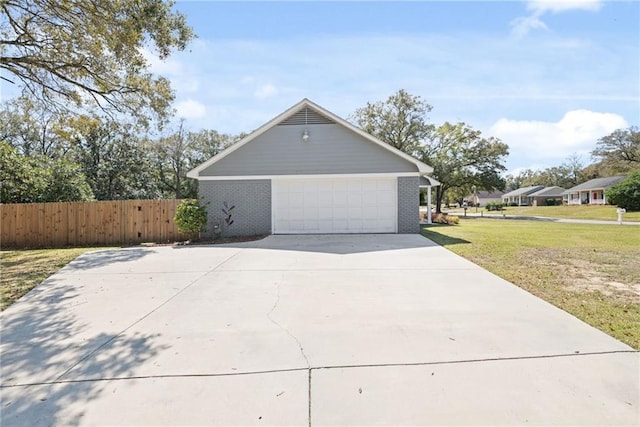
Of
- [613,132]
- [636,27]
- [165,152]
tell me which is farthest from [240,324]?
[613,132]

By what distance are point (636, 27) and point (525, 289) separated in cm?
718

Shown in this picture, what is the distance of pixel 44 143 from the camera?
89.1 ft

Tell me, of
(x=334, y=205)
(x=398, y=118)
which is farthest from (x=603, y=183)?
(x=334, y=205)

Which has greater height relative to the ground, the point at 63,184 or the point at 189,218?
the point at 63,184

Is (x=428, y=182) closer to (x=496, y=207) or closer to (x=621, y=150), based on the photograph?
(x=496, y=207)

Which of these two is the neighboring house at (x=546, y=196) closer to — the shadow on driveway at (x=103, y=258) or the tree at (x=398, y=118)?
the tree at (x=398, y=118)

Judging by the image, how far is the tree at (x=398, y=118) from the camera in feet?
97.9

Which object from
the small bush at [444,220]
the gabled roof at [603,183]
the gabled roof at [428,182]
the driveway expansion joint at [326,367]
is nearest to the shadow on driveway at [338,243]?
the driveway expansion joint at [326,367]

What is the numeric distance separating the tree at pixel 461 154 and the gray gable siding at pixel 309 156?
21.0m

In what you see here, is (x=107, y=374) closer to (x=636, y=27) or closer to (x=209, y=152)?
(x=636, y=27)

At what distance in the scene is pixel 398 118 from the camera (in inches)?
1184

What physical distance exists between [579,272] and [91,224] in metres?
15.7

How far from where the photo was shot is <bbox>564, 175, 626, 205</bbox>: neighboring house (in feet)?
148

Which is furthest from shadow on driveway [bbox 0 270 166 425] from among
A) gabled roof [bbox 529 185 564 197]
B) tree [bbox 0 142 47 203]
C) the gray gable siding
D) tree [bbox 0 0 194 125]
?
gabled roof [bbox 529 185 564 197]
